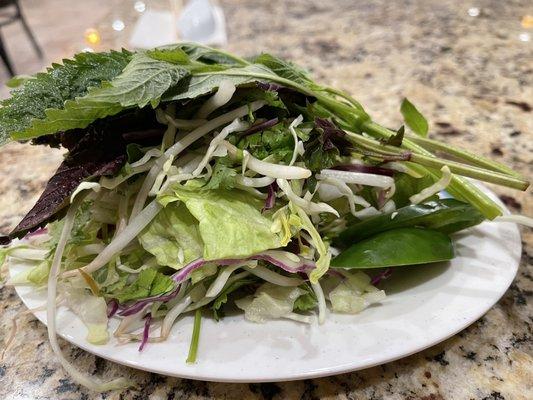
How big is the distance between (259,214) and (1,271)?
0.56m

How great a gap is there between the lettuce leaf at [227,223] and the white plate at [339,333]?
12cm

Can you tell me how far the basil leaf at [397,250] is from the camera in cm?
77

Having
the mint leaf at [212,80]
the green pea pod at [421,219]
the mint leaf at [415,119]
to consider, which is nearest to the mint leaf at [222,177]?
the mint leaf at [212,80]

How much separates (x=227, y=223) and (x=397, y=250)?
0.28 meters

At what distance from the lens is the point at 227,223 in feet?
2.49

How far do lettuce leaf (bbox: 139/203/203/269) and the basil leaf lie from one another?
236 mm

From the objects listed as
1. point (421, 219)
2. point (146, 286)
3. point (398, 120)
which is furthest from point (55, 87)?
point (398, 120)

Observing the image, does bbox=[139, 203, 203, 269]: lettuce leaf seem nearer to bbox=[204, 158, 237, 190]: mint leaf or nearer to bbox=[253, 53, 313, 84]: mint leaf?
bbox=[204, 158, 237, 190]: mint leaf

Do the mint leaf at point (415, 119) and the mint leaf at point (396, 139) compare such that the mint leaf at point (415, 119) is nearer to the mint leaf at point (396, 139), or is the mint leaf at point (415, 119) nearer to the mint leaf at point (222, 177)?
the mint leaf at point (396, 139)

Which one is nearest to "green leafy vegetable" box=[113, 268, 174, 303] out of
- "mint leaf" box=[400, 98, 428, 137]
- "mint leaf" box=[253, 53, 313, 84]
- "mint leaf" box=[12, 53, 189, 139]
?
"mint leaf" box=[12, 53, 189, 139]

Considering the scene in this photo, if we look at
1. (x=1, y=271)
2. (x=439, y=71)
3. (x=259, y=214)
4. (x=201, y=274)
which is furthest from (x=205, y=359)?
(x=439, y=71)

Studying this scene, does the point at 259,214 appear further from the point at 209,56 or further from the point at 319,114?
the point at 209,56

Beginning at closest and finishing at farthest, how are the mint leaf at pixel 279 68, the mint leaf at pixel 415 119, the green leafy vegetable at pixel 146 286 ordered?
the green leafy vegetable at pixel 146 286, the mint leaf at pixel 279 68, the mint leaf at pixel 415 119

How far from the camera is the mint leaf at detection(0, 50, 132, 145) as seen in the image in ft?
2.31
